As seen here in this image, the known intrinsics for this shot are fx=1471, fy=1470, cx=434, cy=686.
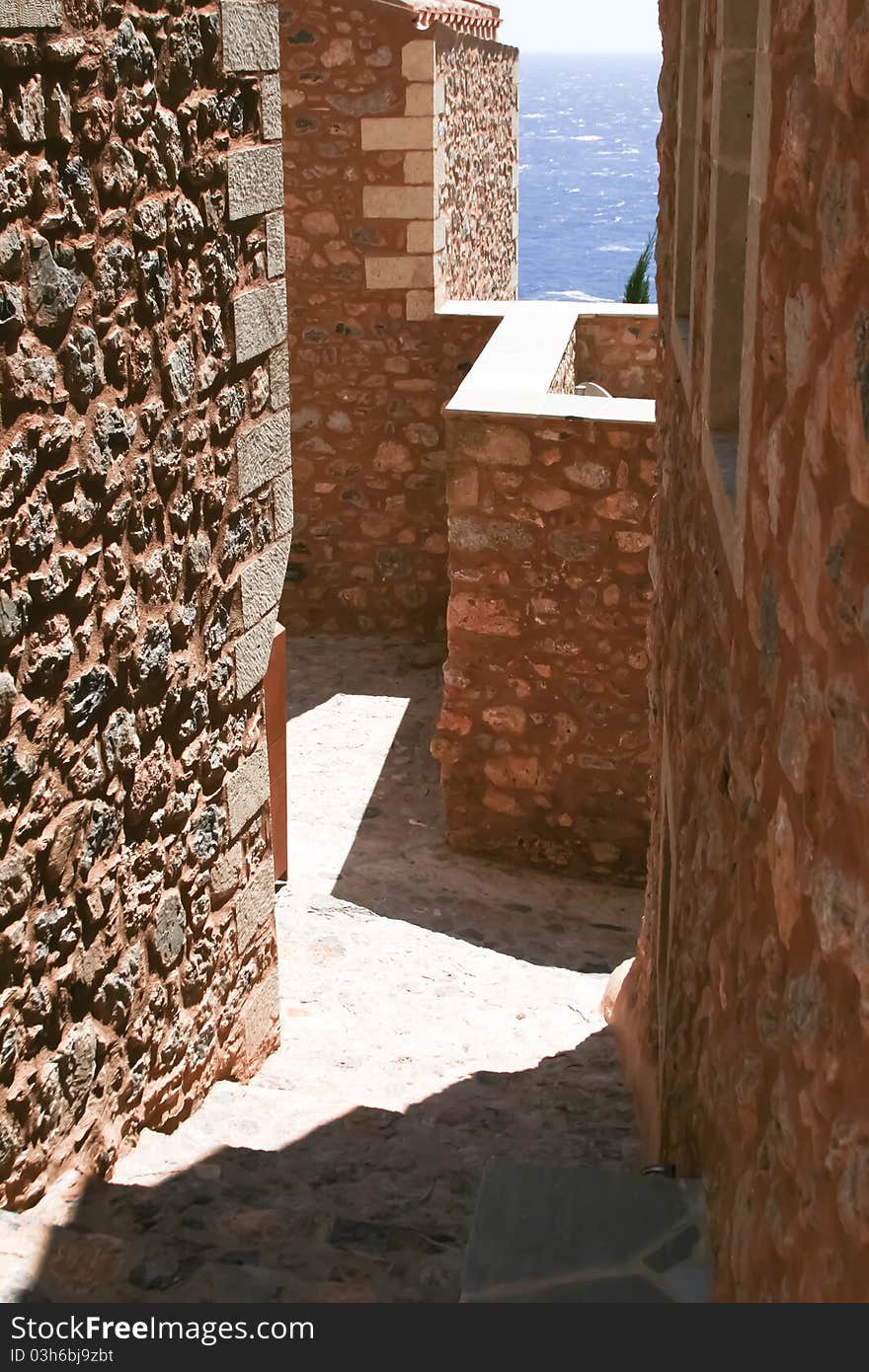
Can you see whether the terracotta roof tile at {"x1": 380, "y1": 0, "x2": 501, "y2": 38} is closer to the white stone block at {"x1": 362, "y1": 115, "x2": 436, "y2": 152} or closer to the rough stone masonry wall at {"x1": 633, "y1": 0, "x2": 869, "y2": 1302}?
the white stone block at {"x1": 362, "y1": 115, "x2": 436, "y2": 152}

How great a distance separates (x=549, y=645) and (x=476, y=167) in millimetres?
5733

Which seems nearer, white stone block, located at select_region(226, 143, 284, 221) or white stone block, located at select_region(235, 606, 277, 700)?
white stone block, located at select_region(226, 143, 284, 221)

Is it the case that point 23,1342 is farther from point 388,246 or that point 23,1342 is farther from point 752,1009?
point 388,246

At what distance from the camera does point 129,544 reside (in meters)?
3.67

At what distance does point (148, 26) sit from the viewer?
3.47 meters

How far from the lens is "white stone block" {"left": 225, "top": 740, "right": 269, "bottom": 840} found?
4605 millimetres

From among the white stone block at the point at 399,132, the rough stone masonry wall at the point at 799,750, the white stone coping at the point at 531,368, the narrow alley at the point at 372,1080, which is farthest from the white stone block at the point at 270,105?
the white stone block at the point at 399,132

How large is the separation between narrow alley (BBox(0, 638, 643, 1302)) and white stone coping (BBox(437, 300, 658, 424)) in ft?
7.63

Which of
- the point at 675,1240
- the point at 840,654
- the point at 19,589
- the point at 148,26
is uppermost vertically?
the point at 148,26

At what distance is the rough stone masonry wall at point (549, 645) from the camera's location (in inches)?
266

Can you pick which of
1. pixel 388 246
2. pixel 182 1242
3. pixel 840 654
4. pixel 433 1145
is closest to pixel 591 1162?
pixel 433 1145

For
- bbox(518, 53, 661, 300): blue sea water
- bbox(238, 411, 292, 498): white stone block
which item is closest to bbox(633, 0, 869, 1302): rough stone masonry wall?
bbox(238, 411, 292, 498): white stone block

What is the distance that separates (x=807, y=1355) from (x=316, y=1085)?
11.6 feet

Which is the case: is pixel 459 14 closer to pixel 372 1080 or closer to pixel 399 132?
pixel 399 132
